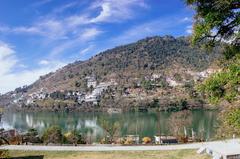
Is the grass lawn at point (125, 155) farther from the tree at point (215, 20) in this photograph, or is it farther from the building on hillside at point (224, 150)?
the tree at point (215, 20)

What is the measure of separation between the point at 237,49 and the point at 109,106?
182845 mm

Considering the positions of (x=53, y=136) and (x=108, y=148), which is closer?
(x=108, y=148)

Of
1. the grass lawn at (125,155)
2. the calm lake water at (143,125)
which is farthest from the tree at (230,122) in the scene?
the calm lake water at (143,125)

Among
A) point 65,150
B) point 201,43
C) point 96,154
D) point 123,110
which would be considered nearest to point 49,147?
point 65,150

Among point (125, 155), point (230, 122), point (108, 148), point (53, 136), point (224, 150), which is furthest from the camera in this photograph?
point (53, 136)

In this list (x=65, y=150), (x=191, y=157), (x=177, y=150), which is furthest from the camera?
(x=65, y=150)

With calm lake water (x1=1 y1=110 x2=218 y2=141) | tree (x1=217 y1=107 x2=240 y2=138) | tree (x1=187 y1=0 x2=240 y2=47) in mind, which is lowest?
calm lake water (x1=1 y1=110 x2=218 y2=141)

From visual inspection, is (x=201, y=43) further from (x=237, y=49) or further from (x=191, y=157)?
(x=191, y=157)

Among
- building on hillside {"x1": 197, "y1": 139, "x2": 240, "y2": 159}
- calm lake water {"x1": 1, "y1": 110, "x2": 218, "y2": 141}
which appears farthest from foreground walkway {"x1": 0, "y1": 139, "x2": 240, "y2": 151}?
calm lake water {"x1": 1, "y1": 110, "x2": 218, "y2": 141}

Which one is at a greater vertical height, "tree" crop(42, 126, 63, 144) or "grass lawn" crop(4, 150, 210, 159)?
"tree" crop(42, 126, 63, 144)

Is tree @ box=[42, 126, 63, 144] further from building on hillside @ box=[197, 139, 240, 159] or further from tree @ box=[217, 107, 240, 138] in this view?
tree @ box=[217, 107, 240, 138]

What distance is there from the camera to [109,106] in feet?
630

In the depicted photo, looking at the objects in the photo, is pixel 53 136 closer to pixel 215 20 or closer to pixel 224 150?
pixel 224 150

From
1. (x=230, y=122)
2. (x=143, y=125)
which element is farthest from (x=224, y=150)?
(x=143, y=125)
